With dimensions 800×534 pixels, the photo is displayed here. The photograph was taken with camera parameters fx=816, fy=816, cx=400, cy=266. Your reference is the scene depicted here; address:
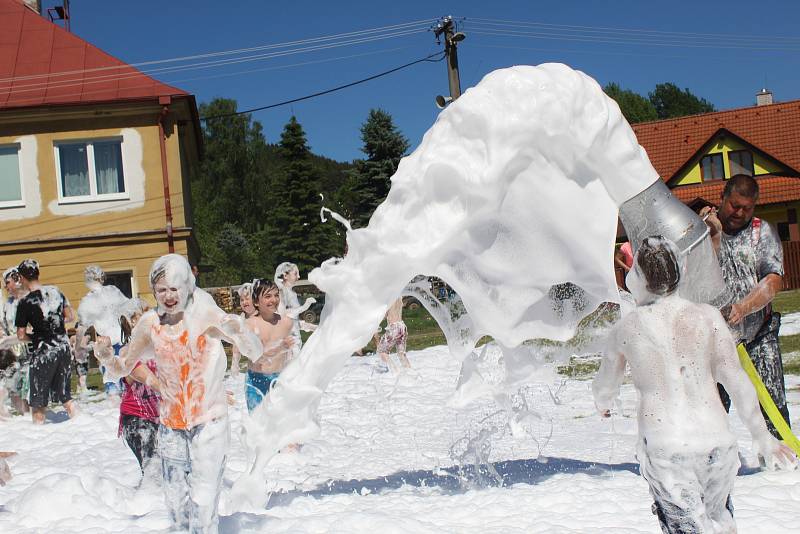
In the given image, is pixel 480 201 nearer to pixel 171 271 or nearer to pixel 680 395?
pixel 171 271

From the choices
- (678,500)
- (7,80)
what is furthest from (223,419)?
(7,80)

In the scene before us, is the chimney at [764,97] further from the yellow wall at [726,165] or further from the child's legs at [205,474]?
the child's legs at [205,474]

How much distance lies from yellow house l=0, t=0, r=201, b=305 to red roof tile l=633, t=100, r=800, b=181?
845 inches

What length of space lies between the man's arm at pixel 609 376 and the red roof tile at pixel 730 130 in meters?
31.6

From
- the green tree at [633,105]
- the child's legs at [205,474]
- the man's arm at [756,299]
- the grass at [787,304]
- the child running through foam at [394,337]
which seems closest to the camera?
the child's legs at [205,474]

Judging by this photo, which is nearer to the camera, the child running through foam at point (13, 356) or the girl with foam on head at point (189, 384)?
the girl with foam on head at point (189, 384)

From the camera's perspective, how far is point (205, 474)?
172 inches

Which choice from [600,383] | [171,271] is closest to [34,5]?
[171,271]

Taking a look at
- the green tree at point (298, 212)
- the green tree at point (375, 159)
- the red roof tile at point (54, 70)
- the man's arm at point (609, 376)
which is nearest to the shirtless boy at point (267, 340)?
the man's arm at point (609, 376)

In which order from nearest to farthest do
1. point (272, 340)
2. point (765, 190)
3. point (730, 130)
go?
point (272, 340), point (765, 190), point (730, 130)

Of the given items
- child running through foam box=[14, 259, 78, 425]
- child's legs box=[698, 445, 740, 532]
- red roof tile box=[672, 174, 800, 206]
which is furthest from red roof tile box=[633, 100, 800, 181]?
child's legs box=[698, 445, 740, 532]

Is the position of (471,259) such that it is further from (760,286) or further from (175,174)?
(175,174)

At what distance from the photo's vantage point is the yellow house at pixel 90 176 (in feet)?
64.0

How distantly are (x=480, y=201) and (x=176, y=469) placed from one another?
2.38 m
